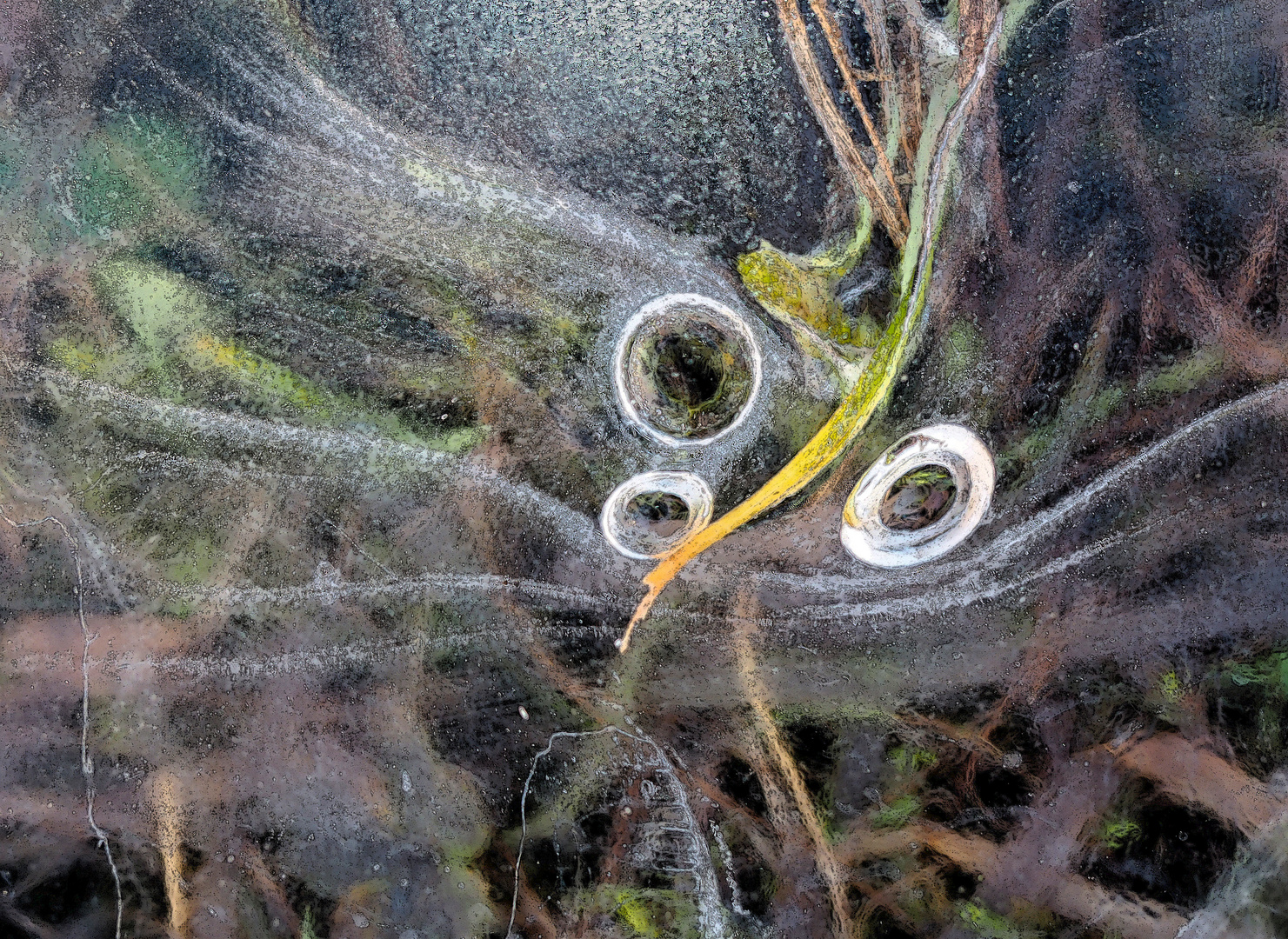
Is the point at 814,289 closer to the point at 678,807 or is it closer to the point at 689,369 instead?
the point at 689,369

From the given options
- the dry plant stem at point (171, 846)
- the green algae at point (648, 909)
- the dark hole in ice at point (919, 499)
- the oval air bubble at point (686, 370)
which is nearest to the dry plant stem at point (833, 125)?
the oval air bubble at point (686, 370)

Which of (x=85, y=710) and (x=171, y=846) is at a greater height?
(x=85, y=710)

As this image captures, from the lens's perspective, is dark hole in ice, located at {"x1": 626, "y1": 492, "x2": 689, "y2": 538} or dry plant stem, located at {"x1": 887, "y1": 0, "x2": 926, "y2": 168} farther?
dark hole in ice, located at {"x1": 626, "y1": 492, "x2": 689, "y2": 538}

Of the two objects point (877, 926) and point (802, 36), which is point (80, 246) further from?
point (877, 926)

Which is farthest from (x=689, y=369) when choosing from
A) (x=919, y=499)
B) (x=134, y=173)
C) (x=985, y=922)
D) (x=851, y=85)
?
(x=985, y=922)

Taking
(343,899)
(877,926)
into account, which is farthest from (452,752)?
(877,926)

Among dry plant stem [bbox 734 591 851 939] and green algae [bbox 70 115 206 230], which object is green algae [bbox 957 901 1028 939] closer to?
dry plant stem [bbox 734 591 851 939]

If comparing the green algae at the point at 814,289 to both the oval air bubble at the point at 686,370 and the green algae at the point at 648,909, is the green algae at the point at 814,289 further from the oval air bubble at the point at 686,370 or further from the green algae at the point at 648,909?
the green algae at the point at 648,909

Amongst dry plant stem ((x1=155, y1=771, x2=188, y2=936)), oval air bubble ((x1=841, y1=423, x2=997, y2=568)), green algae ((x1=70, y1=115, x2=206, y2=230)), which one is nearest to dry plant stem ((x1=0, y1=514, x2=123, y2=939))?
dry plant stem ((x1=155, y1=771, x2=188, y2=936))
